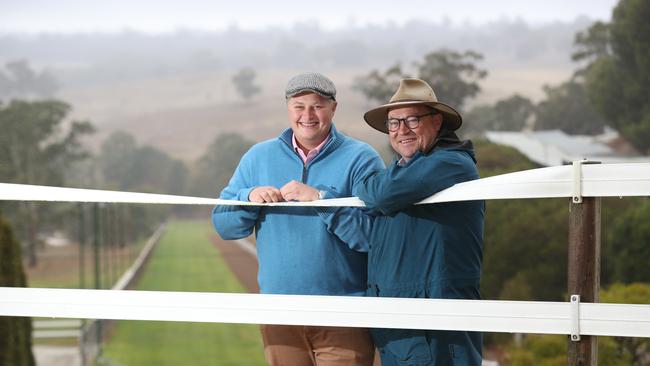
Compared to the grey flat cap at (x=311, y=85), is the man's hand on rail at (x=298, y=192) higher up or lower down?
lower down

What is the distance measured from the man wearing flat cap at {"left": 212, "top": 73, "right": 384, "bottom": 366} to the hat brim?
0.30ft

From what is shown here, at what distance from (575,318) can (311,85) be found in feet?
3.52

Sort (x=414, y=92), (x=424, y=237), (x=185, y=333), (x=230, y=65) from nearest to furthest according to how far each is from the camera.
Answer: (x=424, y=237)
(x=414, y=92)
(x=185, y=333)
(x=230, y=65)

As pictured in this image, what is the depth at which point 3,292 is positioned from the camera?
3.05m

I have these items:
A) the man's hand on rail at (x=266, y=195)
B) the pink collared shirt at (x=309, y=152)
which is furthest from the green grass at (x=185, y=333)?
the man's hand on rail at (x=266, y=195)

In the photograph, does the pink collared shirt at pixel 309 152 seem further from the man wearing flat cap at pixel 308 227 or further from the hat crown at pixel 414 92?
the hat crown at pixel 414 92

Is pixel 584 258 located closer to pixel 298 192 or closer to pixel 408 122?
pixel 408 122

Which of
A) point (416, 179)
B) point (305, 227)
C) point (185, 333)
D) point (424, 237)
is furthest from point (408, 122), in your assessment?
point (185, 333)

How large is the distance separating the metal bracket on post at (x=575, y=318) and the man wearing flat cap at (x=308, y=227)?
2.27ft

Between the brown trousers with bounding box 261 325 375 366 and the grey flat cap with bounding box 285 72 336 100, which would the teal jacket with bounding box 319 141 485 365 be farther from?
the grey flat cap with bounding box 285 72 336 100

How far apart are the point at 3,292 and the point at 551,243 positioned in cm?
3253

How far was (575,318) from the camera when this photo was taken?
8.67ft

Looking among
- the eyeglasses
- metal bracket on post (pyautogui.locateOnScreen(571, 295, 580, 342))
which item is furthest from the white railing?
the eyeglasses

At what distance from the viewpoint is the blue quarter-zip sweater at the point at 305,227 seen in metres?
3.13
